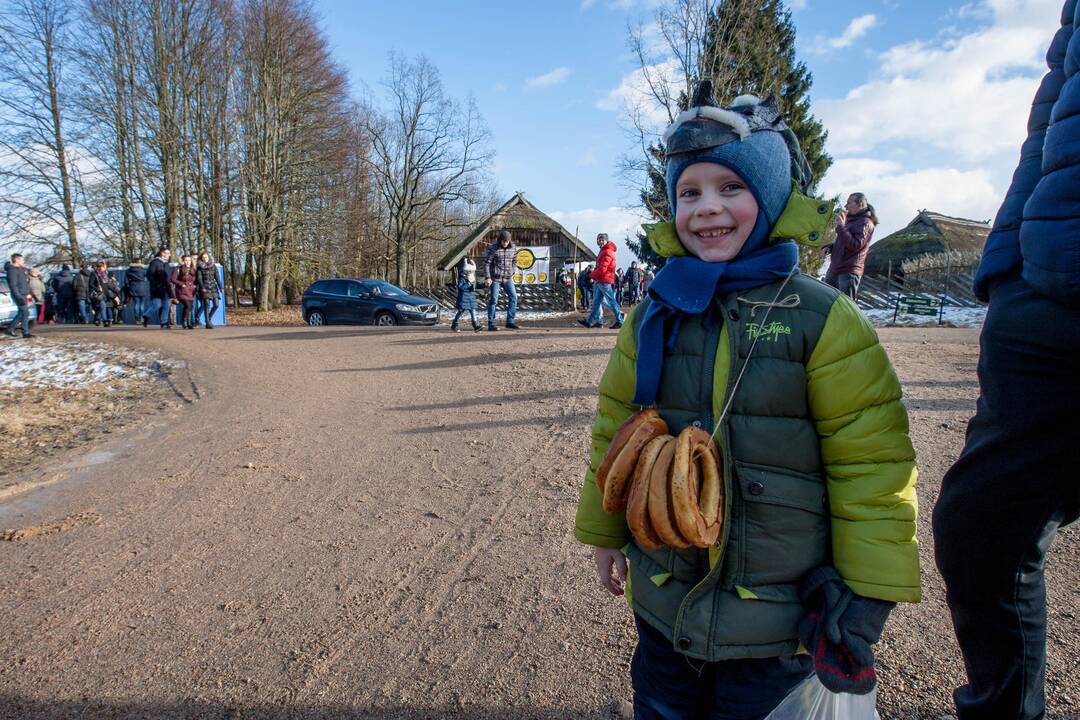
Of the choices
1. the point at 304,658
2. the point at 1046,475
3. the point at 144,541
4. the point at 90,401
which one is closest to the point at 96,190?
the point at 90,401

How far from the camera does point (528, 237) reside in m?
40.3

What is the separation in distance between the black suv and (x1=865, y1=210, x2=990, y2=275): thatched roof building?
23172 mm

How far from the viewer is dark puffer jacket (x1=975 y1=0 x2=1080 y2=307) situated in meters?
1.41

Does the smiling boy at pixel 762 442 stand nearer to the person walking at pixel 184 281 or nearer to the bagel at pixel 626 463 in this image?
the bagel at pixel 626 463

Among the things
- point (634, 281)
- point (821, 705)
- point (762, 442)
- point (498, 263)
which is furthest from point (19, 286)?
point (634, 281)

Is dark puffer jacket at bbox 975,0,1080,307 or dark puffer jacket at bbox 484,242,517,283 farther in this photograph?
dark puffer jacket at bbox 484,242,517,283

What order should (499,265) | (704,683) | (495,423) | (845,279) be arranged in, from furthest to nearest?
(499,265) < (845,279) < (495,423) < (704,683)

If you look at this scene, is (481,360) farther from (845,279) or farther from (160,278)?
(160,278)

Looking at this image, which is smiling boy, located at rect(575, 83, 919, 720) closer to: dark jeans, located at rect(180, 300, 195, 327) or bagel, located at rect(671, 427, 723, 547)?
bagel, located at rect(671, 427, 723, 547)

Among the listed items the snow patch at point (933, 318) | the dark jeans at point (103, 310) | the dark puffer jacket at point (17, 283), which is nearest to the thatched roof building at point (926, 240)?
the snow patch at point (933, 318)

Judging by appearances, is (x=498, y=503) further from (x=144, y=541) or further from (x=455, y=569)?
(x=144, y=541)

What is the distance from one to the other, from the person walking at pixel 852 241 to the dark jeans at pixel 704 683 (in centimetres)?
785

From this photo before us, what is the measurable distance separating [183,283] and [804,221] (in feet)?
59.6

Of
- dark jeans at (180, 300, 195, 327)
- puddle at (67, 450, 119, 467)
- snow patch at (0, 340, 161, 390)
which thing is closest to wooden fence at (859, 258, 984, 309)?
dark jeans at (180, 300, 195, 327)
